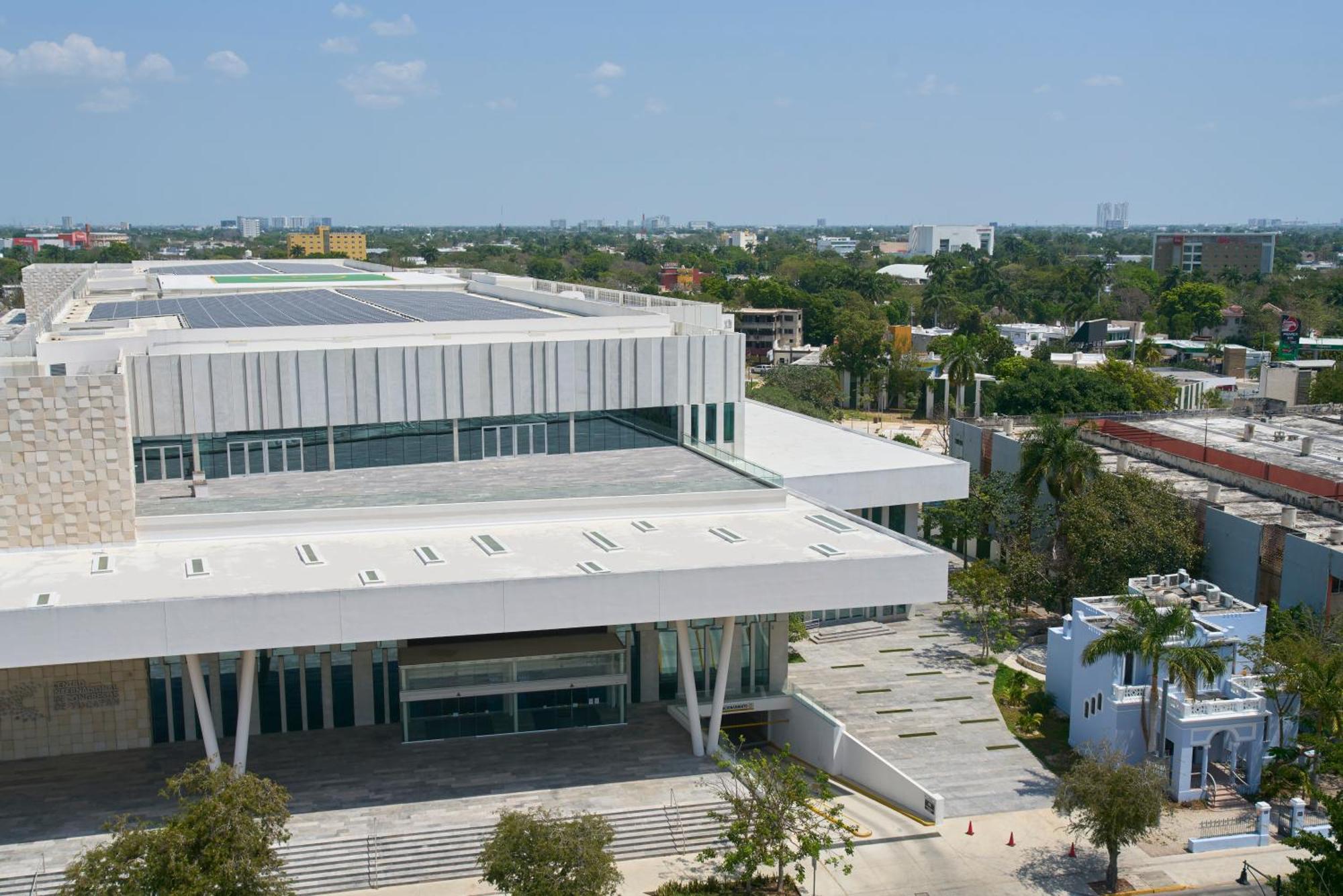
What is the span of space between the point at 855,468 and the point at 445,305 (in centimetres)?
2255

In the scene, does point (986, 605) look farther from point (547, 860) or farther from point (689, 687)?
Result: point (547, 860)

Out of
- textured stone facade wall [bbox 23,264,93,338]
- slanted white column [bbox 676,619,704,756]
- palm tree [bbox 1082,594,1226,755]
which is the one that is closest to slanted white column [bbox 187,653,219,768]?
slanted white column [bbox 676,619,704,756]

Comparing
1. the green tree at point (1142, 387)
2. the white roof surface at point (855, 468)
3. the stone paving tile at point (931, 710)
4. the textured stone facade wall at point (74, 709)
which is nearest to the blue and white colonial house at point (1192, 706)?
the stone paving tile at point (931, 710)

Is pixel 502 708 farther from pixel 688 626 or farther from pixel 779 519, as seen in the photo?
pixel 779 519

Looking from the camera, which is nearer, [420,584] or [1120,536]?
[420,584]

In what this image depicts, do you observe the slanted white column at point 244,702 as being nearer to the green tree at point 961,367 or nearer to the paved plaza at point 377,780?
Result: the paved plaza at point 377,780

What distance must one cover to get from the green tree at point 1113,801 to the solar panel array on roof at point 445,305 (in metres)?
29.4

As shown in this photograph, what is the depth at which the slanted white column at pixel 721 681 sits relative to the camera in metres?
34.2

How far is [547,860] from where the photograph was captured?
86.6 feet

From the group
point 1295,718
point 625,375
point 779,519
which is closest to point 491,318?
point 625,375

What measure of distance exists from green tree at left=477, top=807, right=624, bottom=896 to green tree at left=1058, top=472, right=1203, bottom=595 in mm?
24622

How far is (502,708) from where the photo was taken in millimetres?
36250

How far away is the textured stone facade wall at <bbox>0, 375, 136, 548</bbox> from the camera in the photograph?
3372 centimetres

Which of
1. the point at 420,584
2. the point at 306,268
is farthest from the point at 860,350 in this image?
the point at 420,584
